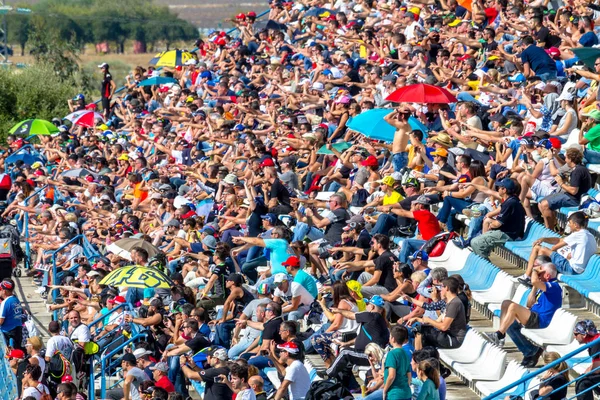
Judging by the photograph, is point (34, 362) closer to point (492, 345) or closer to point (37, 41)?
point (492, 345)

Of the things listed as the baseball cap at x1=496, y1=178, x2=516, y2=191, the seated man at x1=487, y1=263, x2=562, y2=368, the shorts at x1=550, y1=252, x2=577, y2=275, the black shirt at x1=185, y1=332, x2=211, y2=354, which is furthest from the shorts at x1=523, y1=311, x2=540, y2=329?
the black shirt at x1=185, y1=332, x2=211, y2=354

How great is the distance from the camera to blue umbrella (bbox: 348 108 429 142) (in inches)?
755

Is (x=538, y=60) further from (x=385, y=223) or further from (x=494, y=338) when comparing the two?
(x=494, y=338)

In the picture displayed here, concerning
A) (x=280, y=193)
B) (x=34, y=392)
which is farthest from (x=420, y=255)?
(x=34, y=392)

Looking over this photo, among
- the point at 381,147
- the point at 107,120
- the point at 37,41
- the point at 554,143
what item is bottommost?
the point at 37,41

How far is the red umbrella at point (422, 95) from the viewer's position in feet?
61.1

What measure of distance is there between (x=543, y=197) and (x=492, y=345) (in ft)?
12.1

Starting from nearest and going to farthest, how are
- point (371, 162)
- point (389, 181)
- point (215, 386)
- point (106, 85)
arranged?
1. point (215, 386)
2. point (389, 181)
3. point (371, 162)
4. point (106, 85)

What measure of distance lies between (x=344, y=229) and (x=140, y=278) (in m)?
2.83

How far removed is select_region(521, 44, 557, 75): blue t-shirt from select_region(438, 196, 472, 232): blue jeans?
4.53m

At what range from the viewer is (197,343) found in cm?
1427

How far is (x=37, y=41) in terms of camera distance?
218 feet

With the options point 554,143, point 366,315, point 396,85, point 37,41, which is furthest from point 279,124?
point 37,41

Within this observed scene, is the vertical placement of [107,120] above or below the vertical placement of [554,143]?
below
